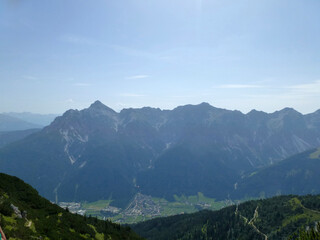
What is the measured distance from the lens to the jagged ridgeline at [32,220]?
149ft

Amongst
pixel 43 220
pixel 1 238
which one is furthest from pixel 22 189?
pixel 1 238

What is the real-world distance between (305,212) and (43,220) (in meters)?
174

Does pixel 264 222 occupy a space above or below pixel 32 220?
below

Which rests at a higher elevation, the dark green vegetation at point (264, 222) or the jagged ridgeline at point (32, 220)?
the jagged ridgeline at point (32, 220)

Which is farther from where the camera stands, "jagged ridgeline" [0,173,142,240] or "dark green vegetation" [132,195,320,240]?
"dark green vegetation" [132,195,320,240]

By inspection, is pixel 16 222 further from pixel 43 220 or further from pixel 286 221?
pixel 286 221

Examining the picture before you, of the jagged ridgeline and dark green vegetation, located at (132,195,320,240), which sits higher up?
the jagged ridgeline

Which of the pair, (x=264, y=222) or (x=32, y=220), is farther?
(x=264, y=222)

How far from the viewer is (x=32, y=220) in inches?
2122

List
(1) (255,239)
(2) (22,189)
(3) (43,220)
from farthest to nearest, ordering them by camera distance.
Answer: (1) (255,239)
(2) (22,189)
(3) (43,220)

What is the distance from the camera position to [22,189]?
77750 mm

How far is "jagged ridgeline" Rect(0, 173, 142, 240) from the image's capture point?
4536 centimetres

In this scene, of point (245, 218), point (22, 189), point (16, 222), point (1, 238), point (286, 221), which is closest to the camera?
point (1, 238)

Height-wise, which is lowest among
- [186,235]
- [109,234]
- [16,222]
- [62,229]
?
[186,235]
